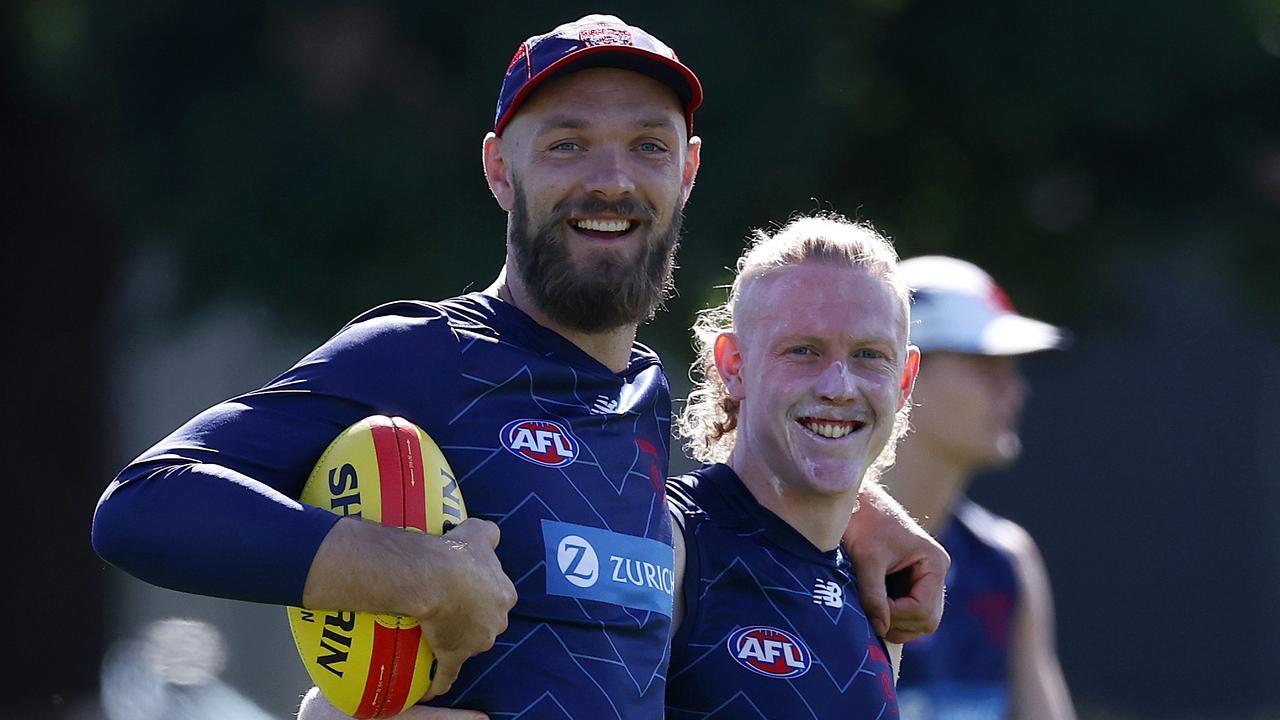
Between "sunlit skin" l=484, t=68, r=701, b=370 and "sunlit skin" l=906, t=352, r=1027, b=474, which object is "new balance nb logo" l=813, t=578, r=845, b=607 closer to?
"sunlit skin" l=484, t=68, r=701, b=370

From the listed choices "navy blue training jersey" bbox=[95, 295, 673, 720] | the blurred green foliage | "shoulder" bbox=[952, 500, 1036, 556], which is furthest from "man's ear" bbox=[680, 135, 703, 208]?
the blurred green foliage

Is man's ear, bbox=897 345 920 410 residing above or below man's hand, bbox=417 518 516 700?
above

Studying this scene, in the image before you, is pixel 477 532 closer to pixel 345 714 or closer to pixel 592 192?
pixel 345 714

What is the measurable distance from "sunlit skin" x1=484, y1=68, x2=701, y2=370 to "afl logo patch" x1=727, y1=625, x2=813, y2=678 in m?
0.62

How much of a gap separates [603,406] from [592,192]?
398 mm

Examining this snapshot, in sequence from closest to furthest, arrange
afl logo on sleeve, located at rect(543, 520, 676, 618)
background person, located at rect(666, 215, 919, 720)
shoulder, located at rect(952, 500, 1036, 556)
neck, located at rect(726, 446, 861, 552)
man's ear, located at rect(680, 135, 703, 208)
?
afl logo on sleeve, located at rect(543, 520, 676, 618)
background person, located at rect(666, 215, 919, 720)
man's ear, located at rect(680, 135, 703, 208)
neck, located at rect(726, 446, 861, 552)
shoulder, located at rect(952, 500, 1036, 556)

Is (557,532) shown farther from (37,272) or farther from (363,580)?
(37,272)

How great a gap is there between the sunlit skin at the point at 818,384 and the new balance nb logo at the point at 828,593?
0.09 m

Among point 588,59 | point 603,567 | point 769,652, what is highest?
point 588,59

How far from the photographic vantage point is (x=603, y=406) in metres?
3.17

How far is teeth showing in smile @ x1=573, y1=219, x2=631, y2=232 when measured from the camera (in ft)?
10.5

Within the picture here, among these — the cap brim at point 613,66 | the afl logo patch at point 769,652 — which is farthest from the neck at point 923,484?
the cap brim at point 613,66

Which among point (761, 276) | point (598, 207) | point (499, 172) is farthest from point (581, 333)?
point (761, 276)

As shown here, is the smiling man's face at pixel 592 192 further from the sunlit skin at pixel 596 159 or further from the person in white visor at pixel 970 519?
the person in white visor at pixel 970 519
